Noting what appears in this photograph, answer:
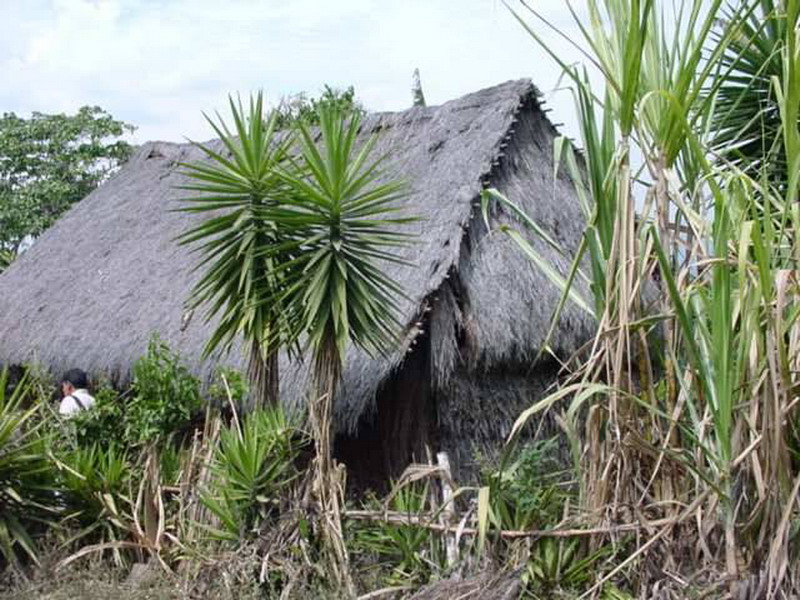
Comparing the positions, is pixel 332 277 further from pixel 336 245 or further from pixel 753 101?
pixel 753 101

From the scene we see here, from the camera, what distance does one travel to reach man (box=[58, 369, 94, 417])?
26.7 feet

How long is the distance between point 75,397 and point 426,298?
2.73 metres

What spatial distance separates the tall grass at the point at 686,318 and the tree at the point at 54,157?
15713 millimetres

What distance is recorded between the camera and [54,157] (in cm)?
1972

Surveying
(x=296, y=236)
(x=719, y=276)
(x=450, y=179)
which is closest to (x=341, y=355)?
(x=296, y=236)

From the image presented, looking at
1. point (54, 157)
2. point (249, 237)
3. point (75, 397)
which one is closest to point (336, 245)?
point (249, 237)

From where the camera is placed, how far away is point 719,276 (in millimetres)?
4305

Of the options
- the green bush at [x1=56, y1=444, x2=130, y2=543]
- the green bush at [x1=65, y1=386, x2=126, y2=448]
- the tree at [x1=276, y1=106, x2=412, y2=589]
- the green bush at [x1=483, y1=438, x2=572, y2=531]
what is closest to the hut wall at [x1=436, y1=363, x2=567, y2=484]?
the tree at [x1=276, y1=106, x2=412, y2=589]

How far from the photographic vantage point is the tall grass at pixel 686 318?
14.3ft

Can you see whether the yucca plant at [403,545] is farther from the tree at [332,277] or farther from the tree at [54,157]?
the tree at [54,157]

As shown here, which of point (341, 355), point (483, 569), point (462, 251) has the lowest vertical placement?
point (483, 569)

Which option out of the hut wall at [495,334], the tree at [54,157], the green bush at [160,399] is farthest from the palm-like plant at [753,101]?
the tree at [54,157]

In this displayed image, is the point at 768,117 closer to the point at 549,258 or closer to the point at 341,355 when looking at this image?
the point at 549,258

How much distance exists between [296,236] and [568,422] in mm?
2700
